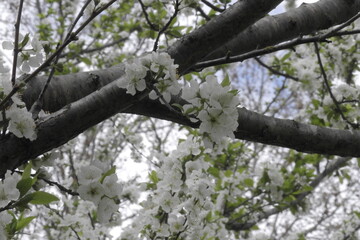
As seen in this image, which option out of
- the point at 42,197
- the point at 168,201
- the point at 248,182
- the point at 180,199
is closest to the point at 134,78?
the point at 42,197

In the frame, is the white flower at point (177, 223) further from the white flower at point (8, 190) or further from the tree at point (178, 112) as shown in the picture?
the white flower at point (8, 190)

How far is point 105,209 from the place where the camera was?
3.59 ft

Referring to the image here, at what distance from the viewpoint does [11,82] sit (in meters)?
1.08

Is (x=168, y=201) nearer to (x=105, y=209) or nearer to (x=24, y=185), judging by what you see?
(x=105, y=209)

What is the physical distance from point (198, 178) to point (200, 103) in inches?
34.7

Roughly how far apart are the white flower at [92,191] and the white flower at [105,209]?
23mm

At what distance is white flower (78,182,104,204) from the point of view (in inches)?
40.8

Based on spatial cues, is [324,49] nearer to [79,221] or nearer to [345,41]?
[345,41]

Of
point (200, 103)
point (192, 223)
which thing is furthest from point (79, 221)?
point (200, 103)

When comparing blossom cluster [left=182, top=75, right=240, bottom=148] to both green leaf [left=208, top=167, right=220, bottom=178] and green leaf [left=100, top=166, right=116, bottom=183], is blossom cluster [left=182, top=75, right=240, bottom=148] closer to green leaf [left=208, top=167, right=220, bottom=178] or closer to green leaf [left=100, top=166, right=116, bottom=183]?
green leaf [left=100, top=166, right=116, bottom=183]

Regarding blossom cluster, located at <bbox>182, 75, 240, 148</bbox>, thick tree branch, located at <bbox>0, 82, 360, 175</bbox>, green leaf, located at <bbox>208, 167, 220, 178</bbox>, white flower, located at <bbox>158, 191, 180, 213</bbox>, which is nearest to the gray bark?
thick tree branch, located at <bbox>0, 82, 360, 175</bbox>

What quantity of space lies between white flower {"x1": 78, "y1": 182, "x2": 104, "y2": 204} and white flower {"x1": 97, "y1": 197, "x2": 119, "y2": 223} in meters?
0.02

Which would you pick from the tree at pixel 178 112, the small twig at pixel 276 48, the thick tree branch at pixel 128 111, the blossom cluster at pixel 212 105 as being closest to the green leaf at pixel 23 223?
the tree at pixel 178 112

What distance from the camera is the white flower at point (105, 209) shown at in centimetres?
108
